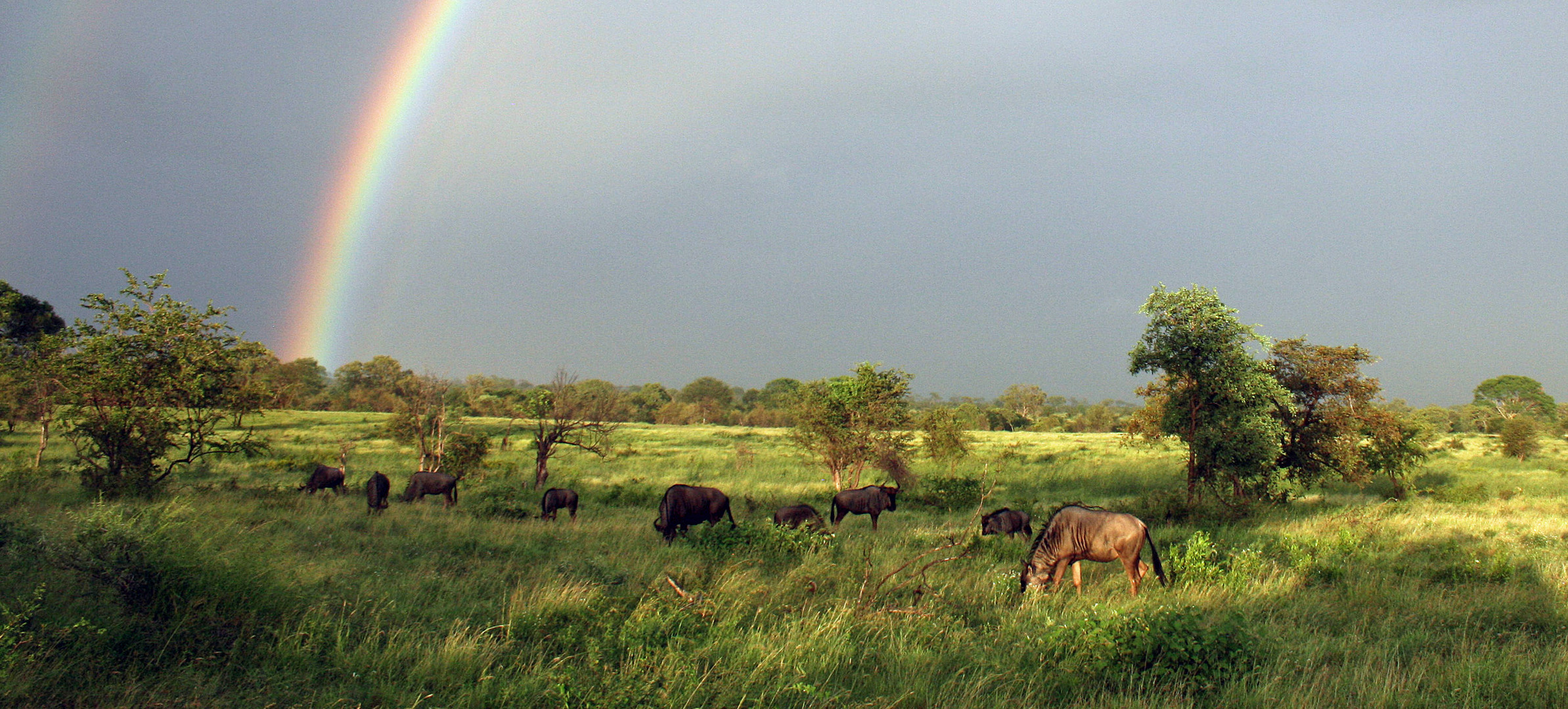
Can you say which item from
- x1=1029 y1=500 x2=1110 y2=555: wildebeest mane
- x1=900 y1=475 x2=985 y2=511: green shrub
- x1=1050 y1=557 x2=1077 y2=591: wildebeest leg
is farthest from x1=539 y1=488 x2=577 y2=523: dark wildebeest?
x1=900 y1=475 x2=985 y2=511: green shrub

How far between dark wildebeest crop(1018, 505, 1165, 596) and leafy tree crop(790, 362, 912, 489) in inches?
599

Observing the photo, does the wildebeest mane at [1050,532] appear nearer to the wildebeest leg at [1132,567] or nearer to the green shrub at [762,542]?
the wildebeest leg at [1132,567]

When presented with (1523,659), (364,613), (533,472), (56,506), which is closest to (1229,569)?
(1523,659)

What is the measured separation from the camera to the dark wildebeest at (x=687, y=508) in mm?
13898

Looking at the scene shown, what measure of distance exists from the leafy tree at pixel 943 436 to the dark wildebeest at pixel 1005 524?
1630cm

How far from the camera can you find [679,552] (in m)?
11.4

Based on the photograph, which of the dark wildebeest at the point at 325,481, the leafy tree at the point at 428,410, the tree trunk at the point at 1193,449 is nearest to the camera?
the tree trunk at the point at 1193,449

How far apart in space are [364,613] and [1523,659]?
10554mm

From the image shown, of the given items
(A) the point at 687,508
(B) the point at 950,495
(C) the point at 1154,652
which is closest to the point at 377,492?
(A) the point at 687,508

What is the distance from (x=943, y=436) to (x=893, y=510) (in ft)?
39.8

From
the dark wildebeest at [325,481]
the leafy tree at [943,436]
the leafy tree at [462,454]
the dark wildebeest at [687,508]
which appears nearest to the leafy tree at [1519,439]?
the leafy tree at [943,436]

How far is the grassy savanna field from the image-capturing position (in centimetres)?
504

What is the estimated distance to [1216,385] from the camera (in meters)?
18.2

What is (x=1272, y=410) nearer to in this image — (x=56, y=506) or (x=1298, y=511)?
(x=1298, y=511)
